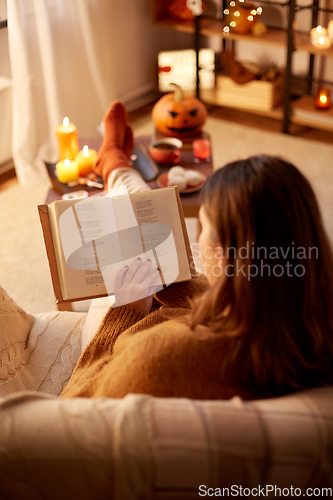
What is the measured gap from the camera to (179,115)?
2.02m

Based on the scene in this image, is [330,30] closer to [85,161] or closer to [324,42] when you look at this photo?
[324,42]

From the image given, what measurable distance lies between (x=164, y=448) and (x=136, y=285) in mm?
521

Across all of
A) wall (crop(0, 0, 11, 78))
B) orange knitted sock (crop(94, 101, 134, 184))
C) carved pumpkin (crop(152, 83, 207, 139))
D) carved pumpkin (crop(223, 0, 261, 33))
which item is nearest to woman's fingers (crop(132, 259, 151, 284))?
orange knitted sock (crop(94, 101, 134, 184))

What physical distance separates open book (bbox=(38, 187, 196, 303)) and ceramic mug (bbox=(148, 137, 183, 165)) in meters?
0.72

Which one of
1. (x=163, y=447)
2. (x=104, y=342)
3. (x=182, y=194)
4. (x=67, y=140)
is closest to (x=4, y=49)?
(x=67, y=140)

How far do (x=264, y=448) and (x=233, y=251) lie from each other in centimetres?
26

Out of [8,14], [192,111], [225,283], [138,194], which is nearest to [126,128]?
[192,111]

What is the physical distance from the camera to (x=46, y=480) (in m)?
0.63

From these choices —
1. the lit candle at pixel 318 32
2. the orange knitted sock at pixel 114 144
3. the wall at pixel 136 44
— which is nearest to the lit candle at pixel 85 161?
the orange knitted sock at pixel 114 144

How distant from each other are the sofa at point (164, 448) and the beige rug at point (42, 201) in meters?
1.27

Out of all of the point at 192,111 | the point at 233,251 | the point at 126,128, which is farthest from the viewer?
the point at 192,111

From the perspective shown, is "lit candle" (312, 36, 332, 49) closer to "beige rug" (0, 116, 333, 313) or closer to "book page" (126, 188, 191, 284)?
"beige rug" (0, 116, 333, 313)

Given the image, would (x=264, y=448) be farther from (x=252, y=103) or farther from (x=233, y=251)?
(x=252, y=103)

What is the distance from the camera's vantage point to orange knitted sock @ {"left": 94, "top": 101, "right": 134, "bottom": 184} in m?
1.70
